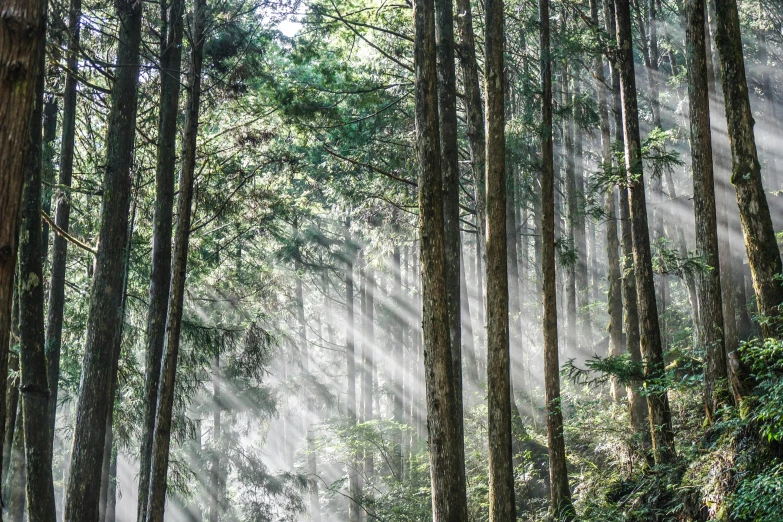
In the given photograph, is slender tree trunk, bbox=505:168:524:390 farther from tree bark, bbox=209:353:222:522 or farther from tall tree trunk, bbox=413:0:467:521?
tree bark, bbox=209:353:222:522

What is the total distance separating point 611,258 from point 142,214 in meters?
11.7

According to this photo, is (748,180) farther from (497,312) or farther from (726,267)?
(726,267)

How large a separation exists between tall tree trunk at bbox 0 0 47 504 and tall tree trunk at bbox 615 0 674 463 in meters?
8.65

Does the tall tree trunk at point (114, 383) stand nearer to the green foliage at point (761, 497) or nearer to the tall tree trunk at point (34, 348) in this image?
the tall tree trunk at point (34, 348)

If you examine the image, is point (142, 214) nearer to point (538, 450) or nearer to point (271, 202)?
point (271, 202)

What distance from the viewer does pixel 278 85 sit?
1348 cm

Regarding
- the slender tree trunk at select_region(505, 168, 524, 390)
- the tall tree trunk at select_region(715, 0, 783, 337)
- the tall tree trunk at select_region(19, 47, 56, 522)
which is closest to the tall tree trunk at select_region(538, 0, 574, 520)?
Answer: the tall tree trunk at select_region(715, 0, 783, 337)

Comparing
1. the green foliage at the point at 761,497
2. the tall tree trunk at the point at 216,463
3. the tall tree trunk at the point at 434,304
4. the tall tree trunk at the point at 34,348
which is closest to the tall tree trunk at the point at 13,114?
the tall tree trunk at the point at 34,348

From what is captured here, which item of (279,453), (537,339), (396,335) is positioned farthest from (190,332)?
(279,453)

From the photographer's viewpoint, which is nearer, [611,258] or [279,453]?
[611,258]

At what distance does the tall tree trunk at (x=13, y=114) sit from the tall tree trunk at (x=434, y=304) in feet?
20.2

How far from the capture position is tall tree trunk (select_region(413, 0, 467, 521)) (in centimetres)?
846

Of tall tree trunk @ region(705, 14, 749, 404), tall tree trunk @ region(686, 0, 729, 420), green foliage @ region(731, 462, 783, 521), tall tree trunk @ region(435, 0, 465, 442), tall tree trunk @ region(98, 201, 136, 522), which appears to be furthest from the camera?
tall tree trunk @ region(435, 0, 465, 442)

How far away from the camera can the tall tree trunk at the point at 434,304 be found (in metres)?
8.46
